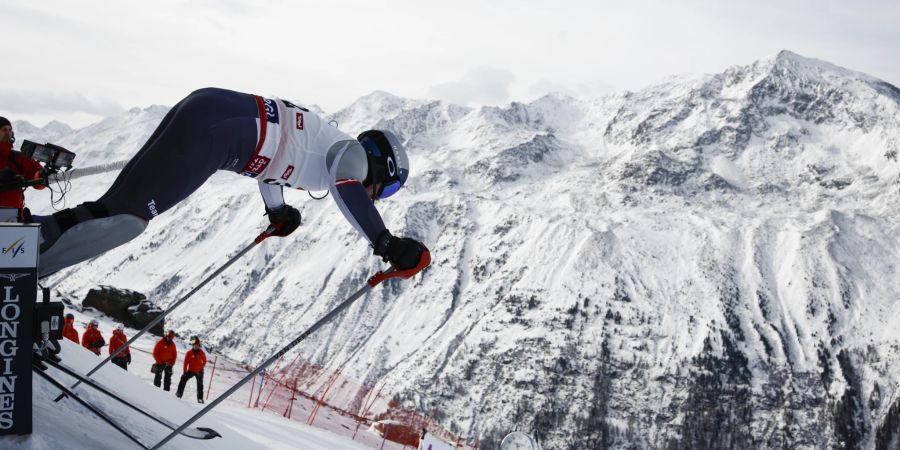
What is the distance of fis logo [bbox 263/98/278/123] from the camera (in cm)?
524

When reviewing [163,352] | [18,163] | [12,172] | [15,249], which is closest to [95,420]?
[15,249]

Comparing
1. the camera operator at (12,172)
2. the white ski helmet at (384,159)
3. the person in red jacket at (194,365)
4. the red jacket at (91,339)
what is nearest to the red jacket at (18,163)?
the camera operator at (12,172)

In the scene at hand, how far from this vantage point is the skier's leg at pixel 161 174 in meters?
4.30

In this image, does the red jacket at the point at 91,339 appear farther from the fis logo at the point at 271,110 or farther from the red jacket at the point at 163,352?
the fis logo at the point at 271,110

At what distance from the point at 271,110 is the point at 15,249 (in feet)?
6.77

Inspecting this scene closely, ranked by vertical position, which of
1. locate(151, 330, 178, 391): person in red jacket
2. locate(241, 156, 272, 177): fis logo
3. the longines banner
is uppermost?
locate(241, 156, 272, 177): fis logo

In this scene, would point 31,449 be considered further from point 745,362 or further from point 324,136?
point 745,362

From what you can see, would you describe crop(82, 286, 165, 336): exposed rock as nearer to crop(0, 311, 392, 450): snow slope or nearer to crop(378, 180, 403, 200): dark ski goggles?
crop(0, 311, 392, 450): snow slope

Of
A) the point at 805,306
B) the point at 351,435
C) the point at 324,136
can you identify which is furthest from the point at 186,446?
the point at 805,306

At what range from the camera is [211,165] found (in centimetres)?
496

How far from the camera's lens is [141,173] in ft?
15.3

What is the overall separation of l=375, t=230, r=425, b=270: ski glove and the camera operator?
233 centimetres

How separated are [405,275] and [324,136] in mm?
1327

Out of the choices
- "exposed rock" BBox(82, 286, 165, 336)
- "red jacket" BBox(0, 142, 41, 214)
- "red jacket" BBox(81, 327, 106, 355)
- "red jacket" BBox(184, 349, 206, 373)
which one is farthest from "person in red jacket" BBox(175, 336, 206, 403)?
"exposed rock" BBox(82, 286, 165, 336)
